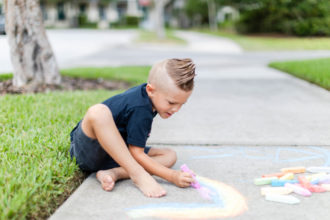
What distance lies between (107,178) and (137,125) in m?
0.41

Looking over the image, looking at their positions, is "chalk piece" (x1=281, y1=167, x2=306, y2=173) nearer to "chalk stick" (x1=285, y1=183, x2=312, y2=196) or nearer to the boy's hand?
"chalk stick" (x1=285, y1=183, x2=312, y2=196)

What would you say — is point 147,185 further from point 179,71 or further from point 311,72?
point 311,72

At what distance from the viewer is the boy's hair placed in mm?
2523

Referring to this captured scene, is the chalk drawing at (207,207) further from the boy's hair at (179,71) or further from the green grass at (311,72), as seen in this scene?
the green grass at (311,72)

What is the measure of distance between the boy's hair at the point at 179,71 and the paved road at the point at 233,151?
0.72 metres

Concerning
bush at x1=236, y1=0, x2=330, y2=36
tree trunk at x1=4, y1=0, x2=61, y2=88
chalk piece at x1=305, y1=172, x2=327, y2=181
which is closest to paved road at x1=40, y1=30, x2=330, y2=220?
chalk piece at x1=305, y1=172, x2=327, y2=181

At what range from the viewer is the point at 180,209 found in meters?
2.40

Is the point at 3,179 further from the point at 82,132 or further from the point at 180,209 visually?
the point at 180,209

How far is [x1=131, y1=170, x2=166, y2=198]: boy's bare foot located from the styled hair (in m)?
0.63

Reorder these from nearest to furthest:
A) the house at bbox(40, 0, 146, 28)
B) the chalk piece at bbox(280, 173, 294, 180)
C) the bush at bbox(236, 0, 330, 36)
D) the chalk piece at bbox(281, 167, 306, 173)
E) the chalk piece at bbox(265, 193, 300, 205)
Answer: the chalk piece at bbox(265, 193, 300, 205), the chalk piece at bbox(280, 173, 294, 180), the chalk piece at bbox(281, 167, 306, 173), the bush at bbox(236, 0, 330, 36), the house at bbox(40, 0, 146, 28)

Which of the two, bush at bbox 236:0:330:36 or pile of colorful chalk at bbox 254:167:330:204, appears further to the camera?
bush at bbox 236:0:330:36

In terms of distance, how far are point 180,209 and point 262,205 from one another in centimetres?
51

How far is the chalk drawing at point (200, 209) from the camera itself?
232 centimetres

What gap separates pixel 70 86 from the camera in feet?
22.2
